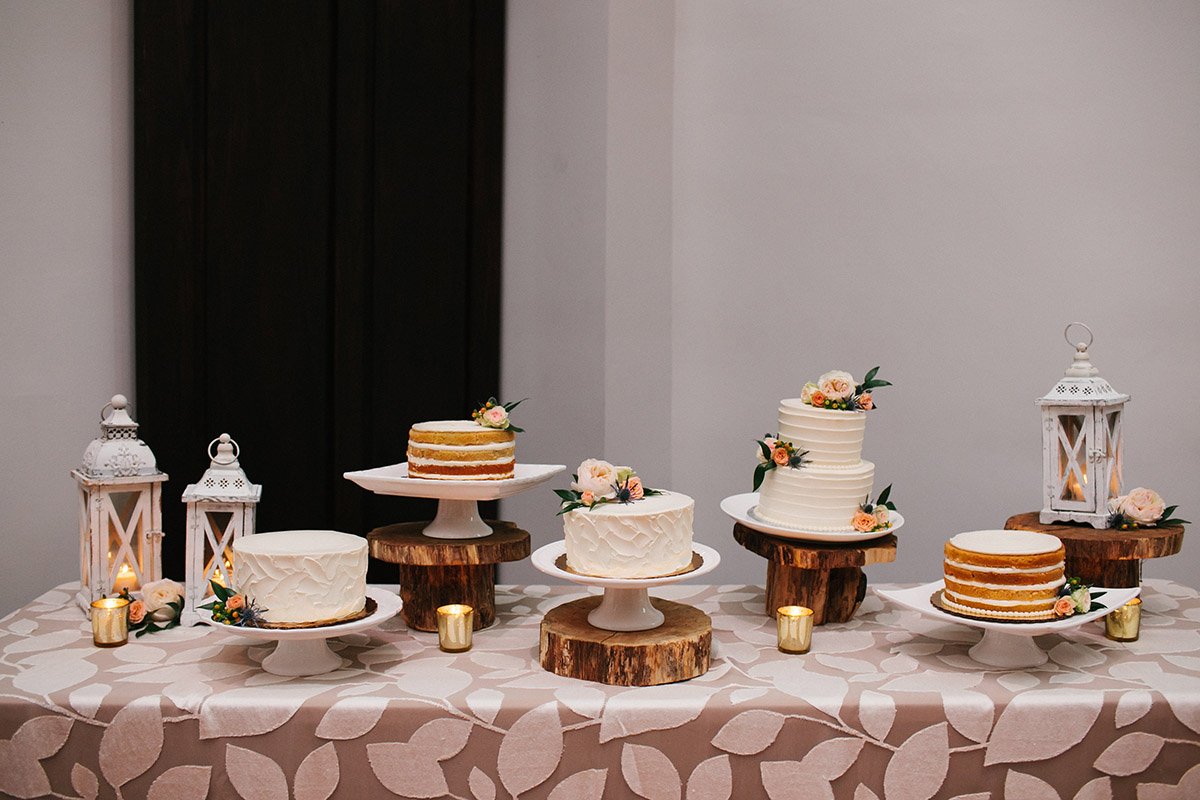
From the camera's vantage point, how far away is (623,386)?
274 centimetres

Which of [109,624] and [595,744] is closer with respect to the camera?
[595,744]

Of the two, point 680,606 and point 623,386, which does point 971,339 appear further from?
point 680,606

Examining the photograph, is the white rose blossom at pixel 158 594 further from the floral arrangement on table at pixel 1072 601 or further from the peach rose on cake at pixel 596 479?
the floral arrangement on table at pixel 1072 601

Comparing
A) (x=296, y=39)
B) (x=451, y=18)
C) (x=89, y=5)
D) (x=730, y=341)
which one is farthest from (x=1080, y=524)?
(x=89, y=5)

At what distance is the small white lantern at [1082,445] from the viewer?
6.18 feet

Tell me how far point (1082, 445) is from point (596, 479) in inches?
41.1

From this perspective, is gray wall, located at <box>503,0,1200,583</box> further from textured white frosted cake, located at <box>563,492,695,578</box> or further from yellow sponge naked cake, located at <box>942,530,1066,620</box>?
yellow sponge naked cake, located at <box>942,530,1066,620</box>

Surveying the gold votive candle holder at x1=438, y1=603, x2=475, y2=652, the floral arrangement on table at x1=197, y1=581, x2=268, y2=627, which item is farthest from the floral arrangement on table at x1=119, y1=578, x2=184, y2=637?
the gold votive candle holder at x1=438, y1=603, x2=475, y2=652

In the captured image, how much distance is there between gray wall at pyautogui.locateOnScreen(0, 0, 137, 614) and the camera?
93.3 inches

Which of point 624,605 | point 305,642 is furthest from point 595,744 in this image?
point 305,642

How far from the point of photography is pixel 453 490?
5.90 feet

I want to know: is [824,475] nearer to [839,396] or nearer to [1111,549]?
[839,396]

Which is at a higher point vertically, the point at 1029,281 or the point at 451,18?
the point at 451,18

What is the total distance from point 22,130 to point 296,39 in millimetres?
737
